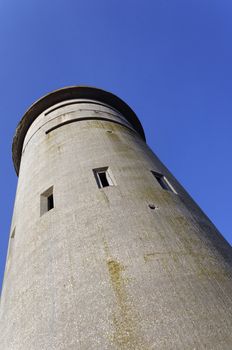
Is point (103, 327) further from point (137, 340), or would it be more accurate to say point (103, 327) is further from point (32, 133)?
point (32, 133)

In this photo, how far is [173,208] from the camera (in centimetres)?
745

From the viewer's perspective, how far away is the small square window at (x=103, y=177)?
8.42 m

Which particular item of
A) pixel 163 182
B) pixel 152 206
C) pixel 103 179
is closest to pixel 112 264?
pixel 152 206

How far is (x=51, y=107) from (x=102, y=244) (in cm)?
1080

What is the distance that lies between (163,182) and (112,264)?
396 cm

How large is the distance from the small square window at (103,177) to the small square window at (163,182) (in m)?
1.28

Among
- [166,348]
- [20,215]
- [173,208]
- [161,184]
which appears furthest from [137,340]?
[20,215]

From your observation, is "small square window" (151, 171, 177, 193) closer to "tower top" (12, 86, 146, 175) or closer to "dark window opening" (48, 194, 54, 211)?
"dark window opening" (48, 194, 54, 211)

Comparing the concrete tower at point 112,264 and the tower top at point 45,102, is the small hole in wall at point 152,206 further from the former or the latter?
the tower top at point 45,102

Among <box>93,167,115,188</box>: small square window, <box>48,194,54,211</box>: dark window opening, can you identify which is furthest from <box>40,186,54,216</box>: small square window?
<box>93,167,115,188</box>: small square window

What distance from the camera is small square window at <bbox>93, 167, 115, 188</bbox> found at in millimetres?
8417

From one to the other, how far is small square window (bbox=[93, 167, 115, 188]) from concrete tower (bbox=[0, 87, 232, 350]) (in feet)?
0.09

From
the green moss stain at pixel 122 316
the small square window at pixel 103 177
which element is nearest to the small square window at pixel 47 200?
the small square window at pixel 103 177

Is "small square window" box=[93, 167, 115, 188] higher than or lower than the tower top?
lower
